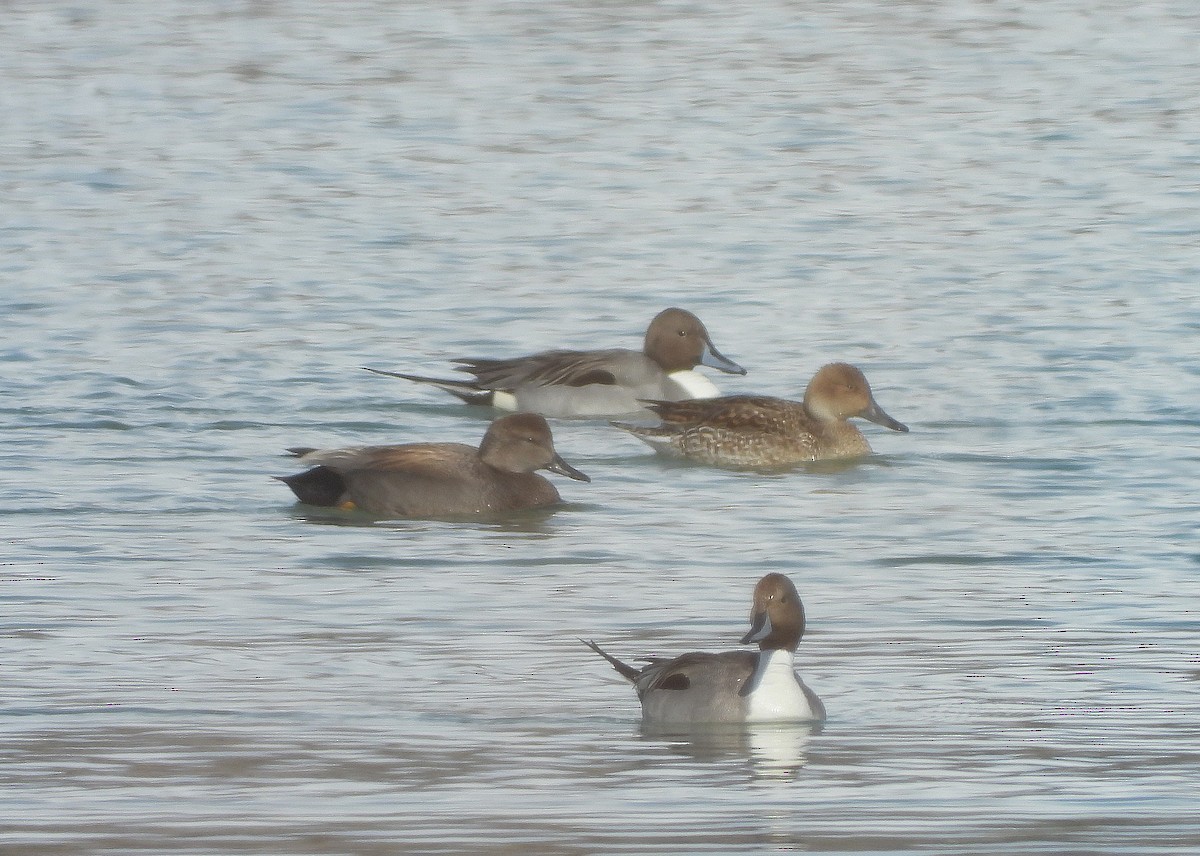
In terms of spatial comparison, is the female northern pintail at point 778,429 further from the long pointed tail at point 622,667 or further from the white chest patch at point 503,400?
the long pointed tail at point 622,667

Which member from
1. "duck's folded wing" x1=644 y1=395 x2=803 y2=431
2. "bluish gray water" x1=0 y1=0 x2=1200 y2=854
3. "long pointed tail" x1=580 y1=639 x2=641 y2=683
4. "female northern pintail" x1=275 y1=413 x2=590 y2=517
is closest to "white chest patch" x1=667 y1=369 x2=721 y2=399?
"bluish gray water" x1=0 y1=0 x2=1200 y2=854

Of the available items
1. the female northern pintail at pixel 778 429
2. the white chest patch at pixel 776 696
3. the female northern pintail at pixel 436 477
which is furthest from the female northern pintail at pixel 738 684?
the female northern pintail at pixel 778 429

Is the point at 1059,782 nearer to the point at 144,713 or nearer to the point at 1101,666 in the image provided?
the point at 1101,666

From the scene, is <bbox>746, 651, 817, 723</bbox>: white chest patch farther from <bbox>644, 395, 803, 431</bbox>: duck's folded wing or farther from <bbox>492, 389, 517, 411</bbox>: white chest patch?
<bbox>492, 389, 517, 411</bbox>: white chest patch

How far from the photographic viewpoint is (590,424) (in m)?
15.4

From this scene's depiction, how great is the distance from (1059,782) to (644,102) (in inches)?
734

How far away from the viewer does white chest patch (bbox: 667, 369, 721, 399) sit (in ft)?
52.1

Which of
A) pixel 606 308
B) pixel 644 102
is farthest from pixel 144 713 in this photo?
pixel 644 102

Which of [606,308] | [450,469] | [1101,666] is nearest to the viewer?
[1101,666]

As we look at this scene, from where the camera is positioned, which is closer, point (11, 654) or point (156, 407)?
point (11, 654)

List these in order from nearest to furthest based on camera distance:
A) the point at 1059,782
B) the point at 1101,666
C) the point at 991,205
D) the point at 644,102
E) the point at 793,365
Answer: the point at 1059,782, the point at 1101,666, the point at 793,365, the point at 991,205, the point at 644,102

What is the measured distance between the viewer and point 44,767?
7500 mm

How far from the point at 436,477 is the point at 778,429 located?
239 centimetres

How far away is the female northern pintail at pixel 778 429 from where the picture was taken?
1391 cm
